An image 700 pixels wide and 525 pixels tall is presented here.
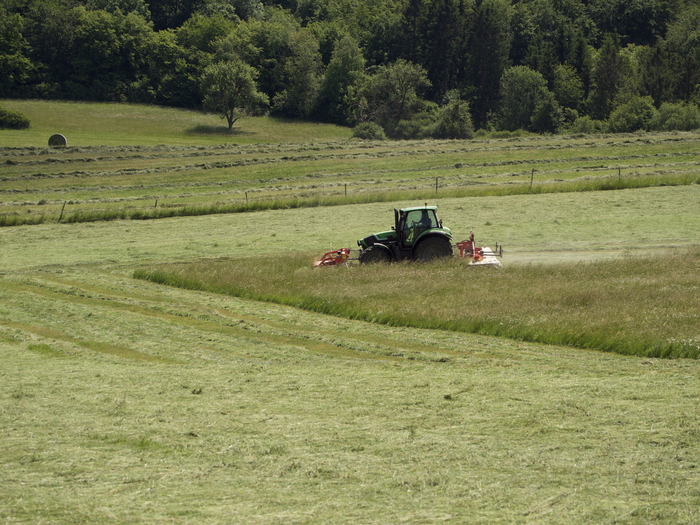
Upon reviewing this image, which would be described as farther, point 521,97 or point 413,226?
point 521,97

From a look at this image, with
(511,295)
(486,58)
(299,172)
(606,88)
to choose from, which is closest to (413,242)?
(511,295)

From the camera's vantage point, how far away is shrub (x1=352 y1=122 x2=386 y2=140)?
88.6 meters

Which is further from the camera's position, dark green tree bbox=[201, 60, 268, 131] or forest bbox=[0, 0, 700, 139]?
forest bbox=[0, 0, 700, 139]

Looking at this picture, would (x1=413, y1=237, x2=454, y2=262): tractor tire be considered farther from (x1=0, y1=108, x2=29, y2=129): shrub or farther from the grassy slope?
(x1=0, y1=108, x2=29, y2=129): shrub

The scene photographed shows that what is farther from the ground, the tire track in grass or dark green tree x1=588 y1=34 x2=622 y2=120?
A: dark green tree x1=588 y1=34 x2=622 y2=120

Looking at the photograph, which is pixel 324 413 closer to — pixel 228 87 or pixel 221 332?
pixel 221 332

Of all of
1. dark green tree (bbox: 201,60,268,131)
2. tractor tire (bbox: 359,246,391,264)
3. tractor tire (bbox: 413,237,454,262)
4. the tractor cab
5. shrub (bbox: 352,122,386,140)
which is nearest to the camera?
tractor tire (bbox: 413,237,454,262)

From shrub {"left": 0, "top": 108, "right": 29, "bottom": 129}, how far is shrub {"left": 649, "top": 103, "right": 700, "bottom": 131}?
71176mm

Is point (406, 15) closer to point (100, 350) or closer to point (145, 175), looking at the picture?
point (145, 175)

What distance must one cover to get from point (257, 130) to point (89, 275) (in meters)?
72.8

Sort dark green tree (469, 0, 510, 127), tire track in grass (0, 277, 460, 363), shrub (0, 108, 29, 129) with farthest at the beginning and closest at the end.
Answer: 1. dark green tree (469, 0, 510, 127)
2. shrub (0, 108, 29, 129)
3. tire track in grass (0, 277, 460, 363)

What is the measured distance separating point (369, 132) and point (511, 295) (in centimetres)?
7413

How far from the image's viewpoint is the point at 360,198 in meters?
39.2

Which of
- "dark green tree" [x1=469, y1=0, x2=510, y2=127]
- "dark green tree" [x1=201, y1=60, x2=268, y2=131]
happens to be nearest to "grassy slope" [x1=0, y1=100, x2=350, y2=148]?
"dark green tree" [x1=201, y1=60, x2=268, y2=131]
